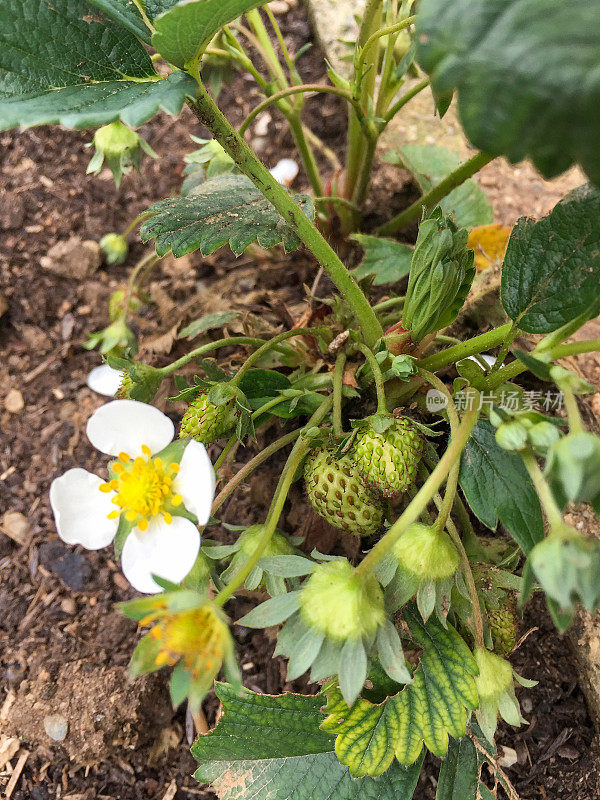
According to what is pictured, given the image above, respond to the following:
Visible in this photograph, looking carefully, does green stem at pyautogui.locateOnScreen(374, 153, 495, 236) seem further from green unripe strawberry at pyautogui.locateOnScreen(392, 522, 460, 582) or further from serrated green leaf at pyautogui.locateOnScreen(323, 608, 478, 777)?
serrated green leaf at pyautogui.locateOnScreen(323, 608, 478, 777)

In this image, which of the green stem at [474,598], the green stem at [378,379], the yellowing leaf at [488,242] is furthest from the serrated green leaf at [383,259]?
the green stem at [474,598]

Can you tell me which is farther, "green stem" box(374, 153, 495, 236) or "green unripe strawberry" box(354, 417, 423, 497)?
"green stem" box(374, 153, 495, 236)

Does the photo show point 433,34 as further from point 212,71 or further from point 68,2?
point 212,71

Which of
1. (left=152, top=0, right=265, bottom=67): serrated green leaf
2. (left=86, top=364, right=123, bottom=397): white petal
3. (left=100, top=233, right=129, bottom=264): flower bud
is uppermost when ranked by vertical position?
(left=152, top=0, right=265, bottom=67): serrated green leaf

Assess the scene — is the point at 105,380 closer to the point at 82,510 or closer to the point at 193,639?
the point at 82,510

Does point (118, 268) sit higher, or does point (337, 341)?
point (337, 341)

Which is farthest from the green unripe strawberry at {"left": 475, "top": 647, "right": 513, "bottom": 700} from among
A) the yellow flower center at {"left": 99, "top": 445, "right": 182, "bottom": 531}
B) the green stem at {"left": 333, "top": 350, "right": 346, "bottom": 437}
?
the yellow flower center at {"left": 99, "top": 445, "right": 182, "bottom": 531}

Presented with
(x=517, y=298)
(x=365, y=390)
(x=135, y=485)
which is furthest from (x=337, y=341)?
(x=135, y=485)

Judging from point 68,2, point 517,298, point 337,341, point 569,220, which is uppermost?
point 68,2
